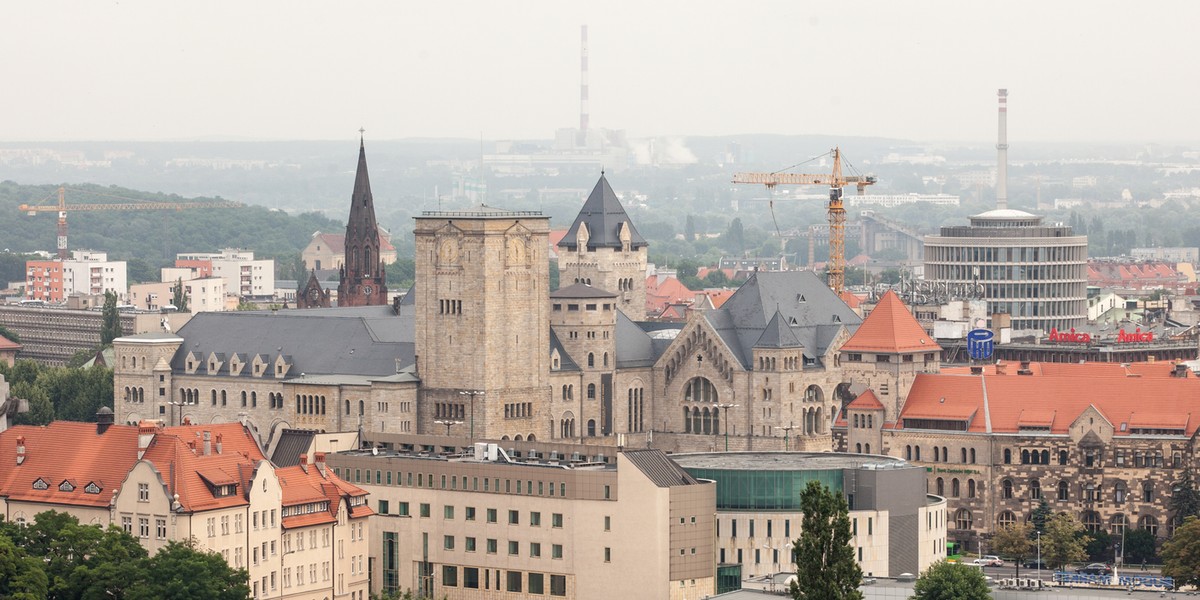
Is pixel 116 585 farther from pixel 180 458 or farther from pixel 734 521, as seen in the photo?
pixel 734 521

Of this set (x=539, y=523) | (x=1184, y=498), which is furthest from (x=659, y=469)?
(x=1184, y=498)

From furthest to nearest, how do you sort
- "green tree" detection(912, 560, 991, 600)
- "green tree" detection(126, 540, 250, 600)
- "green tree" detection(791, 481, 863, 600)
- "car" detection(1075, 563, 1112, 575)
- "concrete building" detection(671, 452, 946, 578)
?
"car" detection(1075, 563, 1112, 575) → "concrete building" detection(671, 452, 946, 578) → "green tree" detection(912, 560, 991, 600) → "green tree" detection(126, 540, 250, 600) → "green tree" detection(791, 481, 863, 600)

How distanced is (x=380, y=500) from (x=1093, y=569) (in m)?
43.7

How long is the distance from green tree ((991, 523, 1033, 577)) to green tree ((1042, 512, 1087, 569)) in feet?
3.47

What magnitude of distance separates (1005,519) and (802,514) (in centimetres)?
4200

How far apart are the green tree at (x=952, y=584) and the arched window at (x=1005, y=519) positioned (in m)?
49.5

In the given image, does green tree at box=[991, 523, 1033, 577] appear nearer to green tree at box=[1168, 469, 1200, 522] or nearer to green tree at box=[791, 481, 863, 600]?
green tree at box=[1168, 469, 1200, 522]

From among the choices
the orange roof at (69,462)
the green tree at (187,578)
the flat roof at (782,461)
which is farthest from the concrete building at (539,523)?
the green tree at (187,578)

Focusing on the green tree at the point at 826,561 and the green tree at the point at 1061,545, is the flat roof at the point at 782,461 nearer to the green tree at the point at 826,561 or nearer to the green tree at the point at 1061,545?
the green tree at the point at 1061,545

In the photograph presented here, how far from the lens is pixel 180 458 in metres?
154

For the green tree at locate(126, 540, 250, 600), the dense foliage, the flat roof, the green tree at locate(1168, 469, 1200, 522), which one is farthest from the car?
the green tree at locate(126, 540, 250, 600)

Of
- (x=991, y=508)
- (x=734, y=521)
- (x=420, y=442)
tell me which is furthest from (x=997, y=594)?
(x=991, y=508)

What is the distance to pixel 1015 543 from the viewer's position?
185m

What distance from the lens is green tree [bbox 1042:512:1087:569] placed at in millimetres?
184375
